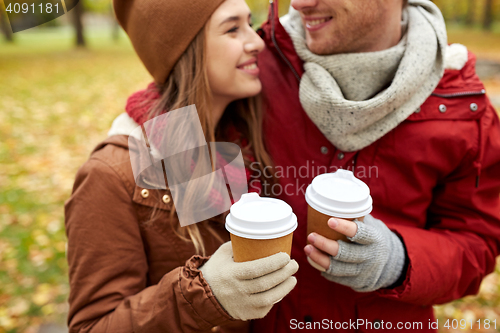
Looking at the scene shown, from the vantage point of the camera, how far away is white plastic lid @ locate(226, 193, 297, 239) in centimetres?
129

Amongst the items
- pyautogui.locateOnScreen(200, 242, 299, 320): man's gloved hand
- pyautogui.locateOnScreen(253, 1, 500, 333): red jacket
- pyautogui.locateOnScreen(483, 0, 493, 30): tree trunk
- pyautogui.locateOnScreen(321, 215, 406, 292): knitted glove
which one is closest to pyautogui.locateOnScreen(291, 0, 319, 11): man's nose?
pyautogui.locateOnScreen(253, 1, 500, 333): red jacket

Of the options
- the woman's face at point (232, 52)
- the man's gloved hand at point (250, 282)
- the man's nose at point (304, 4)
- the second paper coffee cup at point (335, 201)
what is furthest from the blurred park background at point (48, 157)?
the man's gloved hand at point (250, 282)

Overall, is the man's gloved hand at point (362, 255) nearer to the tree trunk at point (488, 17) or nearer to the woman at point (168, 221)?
the woman at point (168, 221)

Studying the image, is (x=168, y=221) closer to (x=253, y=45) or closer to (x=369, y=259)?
(x=369, y=259)

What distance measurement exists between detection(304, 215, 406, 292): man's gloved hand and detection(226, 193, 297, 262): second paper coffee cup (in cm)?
18

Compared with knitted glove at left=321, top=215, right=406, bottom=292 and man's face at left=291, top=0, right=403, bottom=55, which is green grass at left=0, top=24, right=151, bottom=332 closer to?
knitted glove at left=321, top=215, right=406, bottom=292

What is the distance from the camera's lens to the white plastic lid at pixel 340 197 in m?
1.42

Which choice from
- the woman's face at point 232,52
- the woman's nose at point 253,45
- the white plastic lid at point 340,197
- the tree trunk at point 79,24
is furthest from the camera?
the tree trunk at point 79,24

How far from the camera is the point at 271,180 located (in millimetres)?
1962

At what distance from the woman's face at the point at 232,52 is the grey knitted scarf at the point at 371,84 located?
0.28 meters

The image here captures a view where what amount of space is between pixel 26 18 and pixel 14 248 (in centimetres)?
328

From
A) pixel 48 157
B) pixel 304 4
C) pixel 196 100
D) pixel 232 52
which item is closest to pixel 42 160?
pixel 48 157

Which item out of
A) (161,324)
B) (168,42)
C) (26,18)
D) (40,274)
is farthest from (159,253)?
(40,274)

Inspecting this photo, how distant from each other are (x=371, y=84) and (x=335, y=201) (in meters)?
0.82
